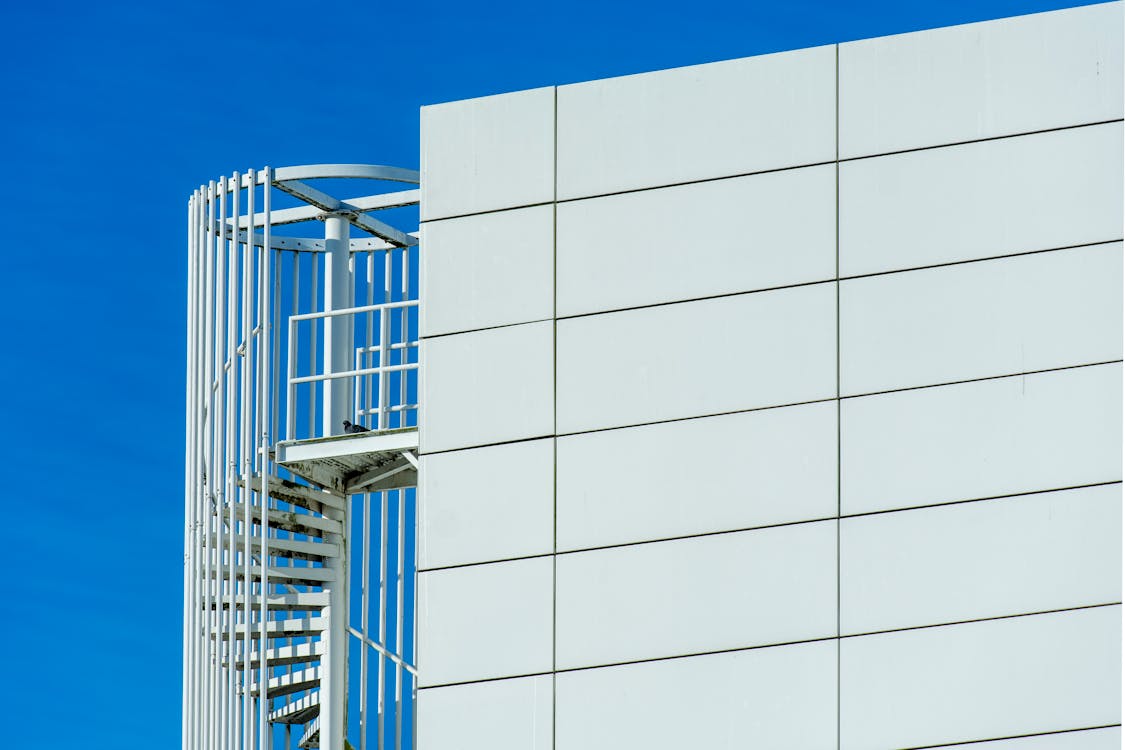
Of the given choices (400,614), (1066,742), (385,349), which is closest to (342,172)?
(385,349)

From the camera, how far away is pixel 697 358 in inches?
582

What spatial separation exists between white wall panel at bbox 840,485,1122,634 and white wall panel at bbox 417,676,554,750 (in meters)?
2.31

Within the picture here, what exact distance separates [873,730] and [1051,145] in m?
4.38

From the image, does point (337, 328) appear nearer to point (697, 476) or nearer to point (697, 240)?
point (697, 240)

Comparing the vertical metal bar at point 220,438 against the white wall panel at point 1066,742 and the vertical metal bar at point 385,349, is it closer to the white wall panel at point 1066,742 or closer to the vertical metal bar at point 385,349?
the vertical metal bar at point 385,349

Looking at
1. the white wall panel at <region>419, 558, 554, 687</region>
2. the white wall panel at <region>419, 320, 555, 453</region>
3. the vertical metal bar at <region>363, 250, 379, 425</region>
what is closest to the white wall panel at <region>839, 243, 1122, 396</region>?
the white wall panel at <region>419, 320, 555, 453</region>

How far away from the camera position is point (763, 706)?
14.2 m

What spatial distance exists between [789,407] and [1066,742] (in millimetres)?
3011

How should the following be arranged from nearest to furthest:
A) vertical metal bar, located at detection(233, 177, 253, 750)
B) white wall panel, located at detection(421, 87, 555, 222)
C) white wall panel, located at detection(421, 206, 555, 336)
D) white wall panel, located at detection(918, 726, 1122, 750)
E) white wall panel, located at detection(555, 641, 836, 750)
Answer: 1. white wall panel, located at detection(918, 726, 1122, 750)
2. white wall panel, located at detection(555, 641, 836, 750)
3. white wall panel, located at detection(421, 206, 555, 336)
4. white wall panel, located at detection(421, 87, 555, 222)
5. vertical metal bar, located at detection(233, 177, 253, 750)

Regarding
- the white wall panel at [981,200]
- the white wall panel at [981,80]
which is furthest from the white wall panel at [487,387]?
the white wall panel at [981,80]

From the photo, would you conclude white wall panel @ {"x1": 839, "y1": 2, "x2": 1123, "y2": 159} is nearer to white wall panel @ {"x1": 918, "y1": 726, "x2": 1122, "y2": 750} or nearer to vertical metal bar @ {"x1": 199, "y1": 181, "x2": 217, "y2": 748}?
white wall panel @ {"x1": 918, "y1": 726, "x2": 1122, "y2": 750}

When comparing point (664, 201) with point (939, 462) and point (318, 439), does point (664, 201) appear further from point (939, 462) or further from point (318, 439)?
point (318, 439)

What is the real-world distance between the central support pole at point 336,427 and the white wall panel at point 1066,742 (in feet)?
23.0

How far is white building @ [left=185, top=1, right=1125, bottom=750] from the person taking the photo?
14.0 metres
